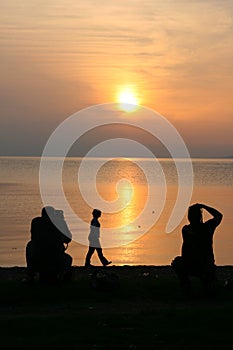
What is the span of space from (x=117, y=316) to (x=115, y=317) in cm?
11

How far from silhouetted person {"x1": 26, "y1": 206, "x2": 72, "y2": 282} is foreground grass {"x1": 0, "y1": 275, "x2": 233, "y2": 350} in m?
0.30

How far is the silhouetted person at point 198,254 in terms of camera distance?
12750mm

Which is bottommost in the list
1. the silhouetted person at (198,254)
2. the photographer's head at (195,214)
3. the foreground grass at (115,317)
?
the foreground grass at (115,317)

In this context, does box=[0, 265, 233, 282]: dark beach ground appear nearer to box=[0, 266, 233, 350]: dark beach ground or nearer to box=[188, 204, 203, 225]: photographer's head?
box=[0, 266, 233, 350]: dark beach ground

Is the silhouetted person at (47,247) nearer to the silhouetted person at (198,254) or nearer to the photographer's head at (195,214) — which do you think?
the silhouetted person at (198,254)

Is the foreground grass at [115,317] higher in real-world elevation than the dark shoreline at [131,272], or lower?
lower

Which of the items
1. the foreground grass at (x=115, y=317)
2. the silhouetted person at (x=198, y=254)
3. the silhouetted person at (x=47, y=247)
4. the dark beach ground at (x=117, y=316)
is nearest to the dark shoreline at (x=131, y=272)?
the dark beach ground at (x=117, y=316)

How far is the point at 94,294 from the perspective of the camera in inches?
506

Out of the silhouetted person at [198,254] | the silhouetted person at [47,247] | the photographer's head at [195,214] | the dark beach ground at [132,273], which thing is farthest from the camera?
the dark beach ground at [132,273]

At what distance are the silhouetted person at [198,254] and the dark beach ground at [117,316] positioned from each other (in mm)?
295

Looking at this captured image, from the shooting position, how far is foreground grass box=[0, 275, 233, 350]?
9.38 m

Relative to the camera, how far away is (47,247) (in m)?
13.4

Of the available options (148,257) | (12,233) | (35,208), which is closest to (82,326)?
(148,257)

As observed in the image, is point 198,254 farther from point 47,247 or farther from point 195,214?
point 47,247
